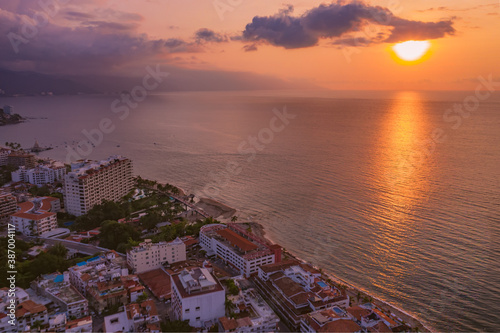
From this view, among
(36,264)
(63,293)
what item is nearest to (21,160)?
(36,264)

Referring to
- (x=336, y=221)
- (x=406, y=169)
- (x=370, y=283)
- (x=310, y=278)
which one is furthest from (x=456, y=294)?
(x=406, y=169)

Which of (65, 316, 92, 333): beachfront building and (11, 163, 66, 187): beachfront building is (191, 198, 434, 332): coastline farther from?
(11, 163, 66, 187): beachfront building

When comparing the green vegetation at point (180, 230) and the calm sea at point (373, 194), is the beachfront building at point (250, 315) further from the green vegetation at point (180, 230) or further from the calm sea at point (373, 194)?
the green vegetation at point (180, 230)

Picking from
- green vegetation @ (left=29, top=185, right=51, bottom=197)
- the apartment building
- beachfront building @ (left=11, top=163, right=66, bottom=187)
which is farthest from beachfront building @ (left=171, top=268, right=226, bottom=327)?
beachfront building @ (left=11, top=163, right=66, bottom=187)

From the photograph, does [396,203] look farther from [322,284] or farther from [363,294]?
[322,284]

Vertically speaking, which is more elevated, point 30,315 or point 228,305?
point 228,305
